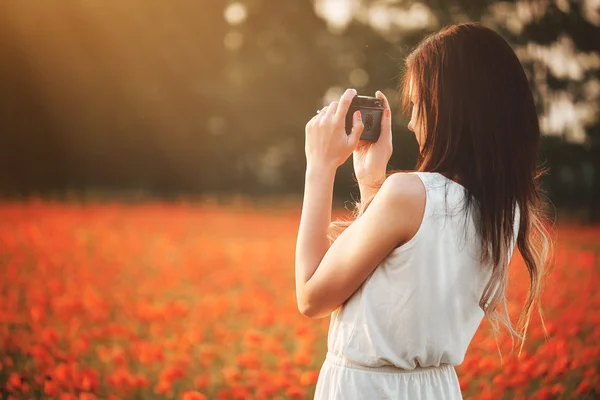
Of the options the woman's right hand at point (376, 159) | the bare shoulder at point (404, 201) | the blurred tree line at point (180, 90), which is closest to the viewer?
the bare shoulder at point (404, 201)

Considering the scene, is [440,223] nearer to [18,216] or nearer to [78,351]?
[78,351]

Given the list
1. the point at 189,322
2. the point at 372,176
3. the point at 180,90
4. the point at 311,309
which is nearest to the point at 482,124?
the point at 372,176

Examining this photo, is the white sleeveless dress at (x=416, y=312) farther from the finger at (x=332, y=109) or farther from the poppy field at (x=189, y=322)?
the poppy field at (x=189, y=322)

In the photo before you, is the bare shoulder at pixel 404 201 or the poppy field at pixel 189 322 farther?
the poppy field at pixel 189 322

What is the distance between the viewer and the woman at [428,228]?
122 cm

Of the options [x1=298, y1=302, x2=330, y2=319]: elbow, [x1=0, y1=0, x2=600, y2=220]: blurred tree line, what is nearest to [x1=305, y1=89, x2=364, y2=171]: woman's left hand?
[x1=298, y1=302, x2=330, y2=319]: elbow

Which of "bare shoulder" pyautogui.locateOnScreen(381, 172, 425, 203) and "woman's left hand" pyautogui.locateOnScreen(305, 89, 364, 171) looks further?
"woman's left hand" pyautogui.locateOnScreen(305, 89, 364, 171)

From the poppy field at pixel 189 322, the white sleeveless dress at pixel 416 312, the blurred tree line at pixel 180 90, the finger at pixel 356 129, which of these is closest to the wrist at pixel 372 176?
the finger at pixel 356 129

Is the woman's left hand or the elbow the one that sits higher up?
the woman's left hand

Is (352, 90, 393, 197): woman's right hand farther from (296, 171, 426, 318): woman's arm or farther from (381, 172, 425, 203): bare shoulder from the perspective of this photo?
(381, 172, 425, 203): bare shoulder

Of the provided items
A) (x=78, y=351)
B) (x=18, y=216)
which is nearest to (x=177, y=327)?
(x=78, y=351)

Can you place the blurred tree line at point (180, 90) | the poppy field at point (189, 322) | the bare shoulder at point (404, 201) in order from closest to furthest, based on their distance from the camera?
the bare shoulder at point (404, 201), the poppy field at point (189, 322), the blurred tree line at point (180, 90)

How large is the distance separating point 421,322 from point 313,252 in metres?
0.24

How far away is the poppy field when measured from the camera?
9.94 feet
